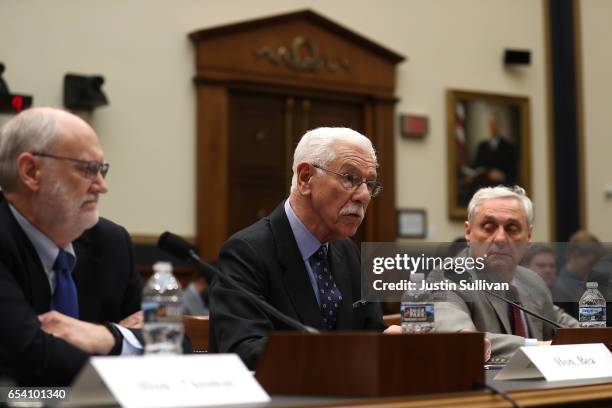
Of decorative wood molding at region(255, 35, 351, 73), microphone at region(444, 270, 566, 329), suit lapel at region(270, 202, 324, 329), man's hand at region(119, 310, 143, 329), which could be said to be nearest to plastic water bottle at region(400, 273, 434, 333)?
microphone at region(444, 270, 566, 329)

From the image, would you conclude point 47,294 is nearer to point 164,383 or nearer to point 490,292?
point 164,383

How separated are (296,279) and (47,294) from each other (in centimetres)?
104

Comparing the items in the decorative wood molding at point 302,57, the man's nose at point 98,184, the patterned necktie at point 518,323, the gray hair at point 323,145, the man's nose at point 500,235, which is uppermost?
the decorative wood molding at point 302,57

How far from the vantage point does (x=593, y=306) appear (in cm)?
370

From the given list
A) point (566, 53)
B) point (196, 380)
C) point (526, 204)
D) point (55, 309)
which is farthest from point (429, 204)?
point (196, 380)

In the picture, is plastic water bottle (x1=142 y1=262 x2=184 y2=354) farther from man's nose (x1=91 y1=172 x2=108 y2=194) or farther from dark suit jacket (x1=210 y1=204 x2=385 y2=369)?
dark suit jacket (x1=210 y1=204 x2=385 y2=369)

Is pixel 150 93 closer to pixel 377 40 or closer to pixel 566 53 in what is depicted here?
pixel 377 40

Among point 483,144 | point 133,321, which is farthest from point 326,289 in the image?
point 483,144

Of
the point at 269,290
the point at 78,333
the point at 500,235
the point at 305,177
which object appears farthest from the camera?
the point at 500,235

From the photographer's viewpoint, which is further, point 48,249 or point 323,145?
point 323,145

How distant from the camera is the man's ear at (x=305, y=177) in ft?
12.4

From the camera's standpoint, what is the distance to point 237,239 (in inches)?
141

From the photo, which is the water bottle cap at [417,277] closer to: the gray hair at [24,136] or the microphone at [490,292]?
the microphone at [490,292]

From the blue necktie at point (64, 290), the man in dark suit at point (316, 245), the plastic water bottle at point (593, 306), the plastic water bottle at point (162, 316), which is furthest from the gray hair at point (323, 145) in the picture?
the plastic water bottle at point (162, 316)
